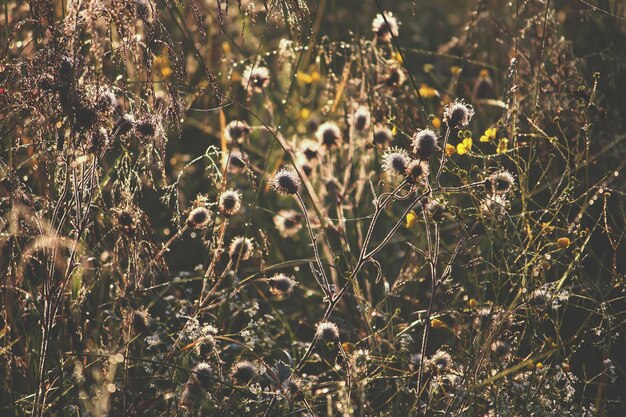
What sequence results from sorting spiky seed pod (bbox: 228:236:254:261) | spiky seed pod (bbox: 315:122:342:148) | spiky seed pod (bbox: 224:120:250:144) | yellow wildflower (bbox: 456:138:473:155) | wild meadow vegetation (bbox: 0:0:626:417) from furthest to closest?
spiky seed pod (bbox: 315:122:342:148) < spiky seed pod (bbox: 224:120:250:144) < spiky seed pod (bbox: 228:236:254:261) < yellow wildflower (bbox: 456:138:473:155) < wild meadow vegetation (bbox: 0:0:626:417)

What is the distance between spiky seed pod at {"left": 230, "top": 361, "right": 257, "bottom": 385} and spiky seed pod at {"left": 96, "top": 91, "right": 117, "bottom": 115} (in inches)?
20.7

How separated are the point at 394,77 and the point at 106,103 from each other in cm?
115

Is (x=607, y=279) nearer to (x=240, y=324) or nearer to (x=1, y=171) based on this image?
(x=240, y=324)

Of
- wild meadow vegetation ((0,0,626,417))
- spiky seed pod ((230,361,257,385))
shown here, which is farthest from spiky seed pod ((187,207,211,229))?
spiky seed pod ((230,361,257,385))

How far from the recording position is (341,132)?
2533 millimetres

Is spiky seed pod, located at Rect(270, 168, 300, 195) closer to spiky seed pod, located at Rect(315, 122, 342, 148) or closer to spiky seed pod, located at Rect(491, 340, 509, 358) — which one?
spiky seed pod, located at Rect(491, 340, 509, 358)

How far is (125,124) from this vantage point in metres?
1.64

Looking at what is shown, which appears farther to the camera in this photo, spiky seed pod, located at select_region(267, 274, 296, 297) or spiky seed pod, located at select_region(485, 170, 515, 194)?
spiky seed pod, located at select_region(267, 274, 296, 297)

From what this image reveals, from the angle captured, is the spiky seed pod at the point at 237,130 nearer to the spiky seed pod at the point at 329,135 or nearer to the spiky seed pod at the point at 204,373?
the spiky seed pod at the point at 329,135

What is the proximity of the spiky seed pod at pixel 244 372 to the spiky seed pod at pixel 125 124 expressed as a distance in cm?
49

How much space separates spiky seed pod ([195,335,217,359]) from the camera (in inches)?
62.0

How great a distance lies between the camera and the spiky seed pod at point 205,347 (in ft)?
5.17

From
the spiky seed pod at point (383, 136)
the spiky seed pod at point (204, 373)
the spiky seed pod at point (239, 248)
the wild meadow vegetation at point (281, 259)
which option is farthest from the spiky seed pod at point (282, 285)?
the spiky seed pod at point (383, 136)

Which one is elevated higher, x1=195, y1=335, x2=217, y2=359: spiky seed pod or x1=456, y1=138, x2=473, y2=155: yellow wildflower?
x1=456, y1=138, x2=473, y2=155: yellow wildflower
